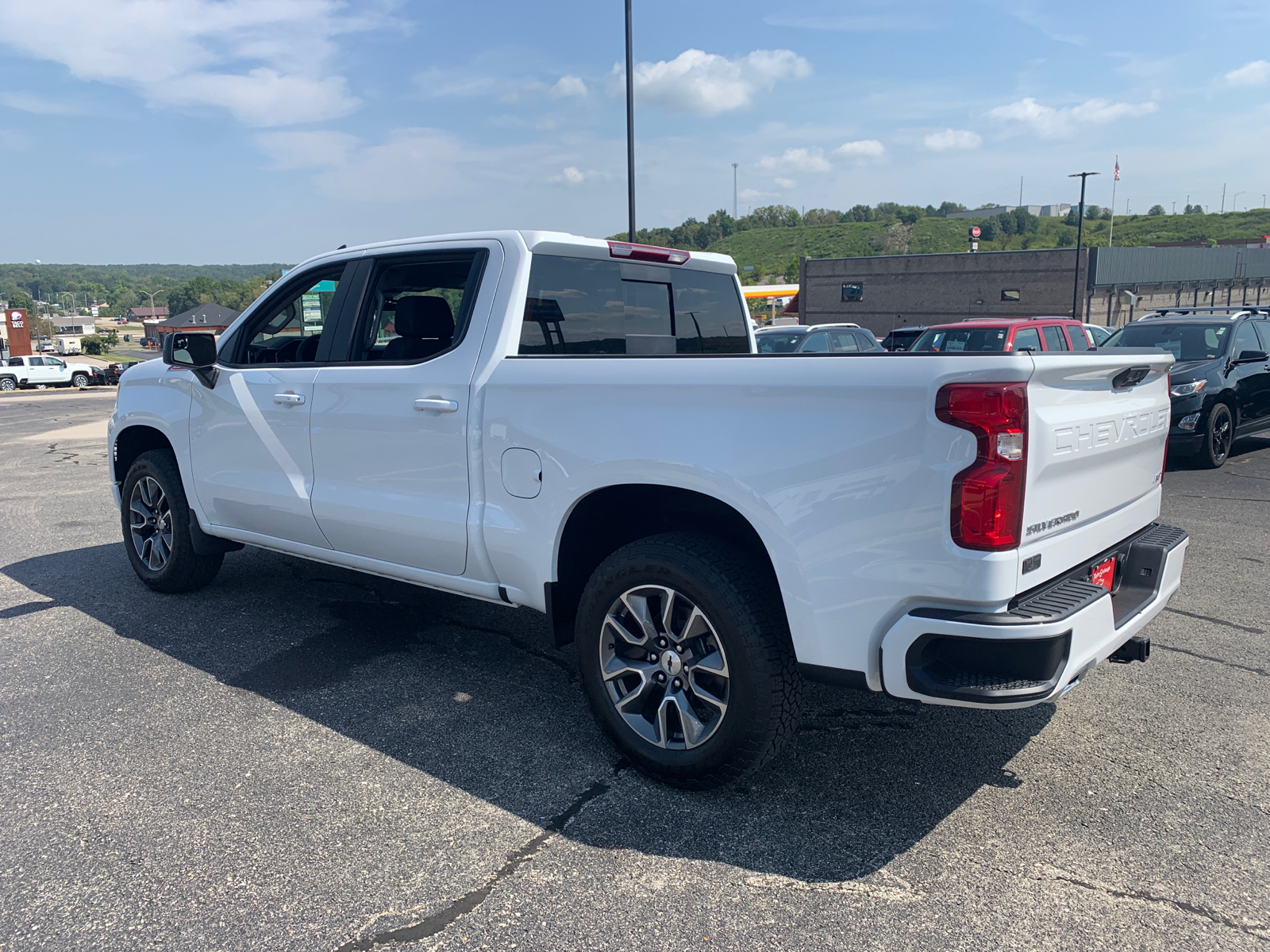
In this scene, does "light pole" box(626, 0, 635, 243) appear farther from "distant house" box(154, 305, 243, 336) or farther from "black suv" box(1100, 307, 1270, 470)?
"distant house" box(154, 305, 243, 336)

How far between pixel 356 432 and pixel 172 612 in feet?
7.05

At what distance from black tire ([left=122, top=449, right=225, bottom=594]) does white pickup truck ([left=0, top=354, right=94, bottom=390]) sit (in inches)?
1763

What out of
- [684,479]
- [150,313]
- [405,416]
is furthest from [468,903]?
[150,313]

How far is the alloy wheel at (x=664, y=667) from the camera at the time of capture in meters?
3.08

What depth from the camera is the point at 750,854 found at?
2.80m

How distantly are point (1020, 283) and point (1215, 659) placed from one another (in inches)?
2216

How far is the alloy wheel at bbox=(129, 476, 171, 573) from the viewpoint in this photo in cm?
549

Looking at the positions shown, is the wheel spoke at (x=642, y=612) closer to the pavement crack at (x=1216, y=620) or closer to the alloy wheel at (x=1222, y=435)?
the pavement crack at (x=1216, y=620)

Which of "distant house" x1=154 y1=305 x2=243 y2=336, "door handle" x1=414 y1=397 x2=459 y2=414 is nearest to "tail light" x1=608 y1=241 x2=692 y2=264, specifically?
"door handle" x1=414 y1=397 x2=459 y2=414

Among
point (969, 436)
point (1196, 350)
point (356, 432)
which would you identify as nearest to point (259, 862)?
point (356, 432)

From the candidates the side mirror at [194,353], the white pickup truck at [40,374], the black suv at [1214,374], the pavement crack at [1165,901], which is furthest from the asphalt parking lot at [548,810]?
the white pickup truck at [40,374]

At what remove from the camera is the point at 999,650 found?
249 centimetres

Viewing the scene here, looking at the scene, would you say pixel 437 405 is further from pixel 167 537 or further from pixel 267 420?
pixel 167 537

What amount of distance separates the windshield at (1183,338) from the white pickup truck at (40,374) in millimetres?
46478
